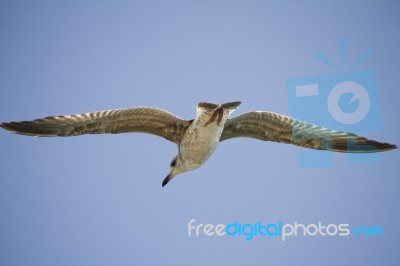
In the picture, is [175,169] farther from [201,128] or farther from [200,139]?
[201,128]

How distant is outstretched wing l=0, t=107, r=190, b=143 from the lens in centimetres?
1070

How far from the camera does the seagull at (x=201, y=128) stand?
10664mm

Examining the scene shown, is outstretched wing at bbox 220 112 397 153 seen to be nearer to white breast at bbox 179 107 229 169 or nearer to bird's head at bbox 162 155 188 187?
white breast at bbox 179 107 229 169

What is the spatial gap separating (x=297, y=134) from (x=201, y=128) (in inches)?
74.6

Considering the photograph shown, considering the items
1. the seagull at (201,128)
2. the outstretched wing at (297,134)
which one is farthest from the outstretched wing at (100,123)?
the outstretched wing at (297,134)

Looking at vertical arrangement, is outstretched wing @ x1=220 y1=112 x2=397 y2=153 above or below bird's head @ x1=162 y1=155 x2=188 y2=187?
above

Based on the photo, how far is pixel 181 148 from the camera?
11422 millimetres

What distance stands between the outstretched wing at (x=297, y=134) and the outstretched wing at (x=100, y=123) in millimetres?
984

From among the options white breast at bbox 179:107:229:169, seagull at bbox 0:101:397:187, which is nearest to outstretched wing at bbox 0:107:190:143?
seagull at bbox 0:101:397:187

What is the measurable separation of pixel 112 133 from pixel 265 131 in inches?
107

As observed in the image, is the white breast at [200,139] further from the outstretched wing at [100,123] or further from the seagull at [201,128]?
the outstretched wing at [100,123]

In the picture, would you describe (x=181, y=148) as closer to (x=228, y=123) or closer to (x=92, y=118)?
(x=228, y=123)

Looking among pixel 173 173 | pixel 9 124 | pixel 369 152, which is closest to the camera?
pixel 9 124

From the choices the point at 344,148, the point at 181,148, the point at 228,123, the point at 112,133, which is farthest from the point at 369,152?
the point at 112,133
